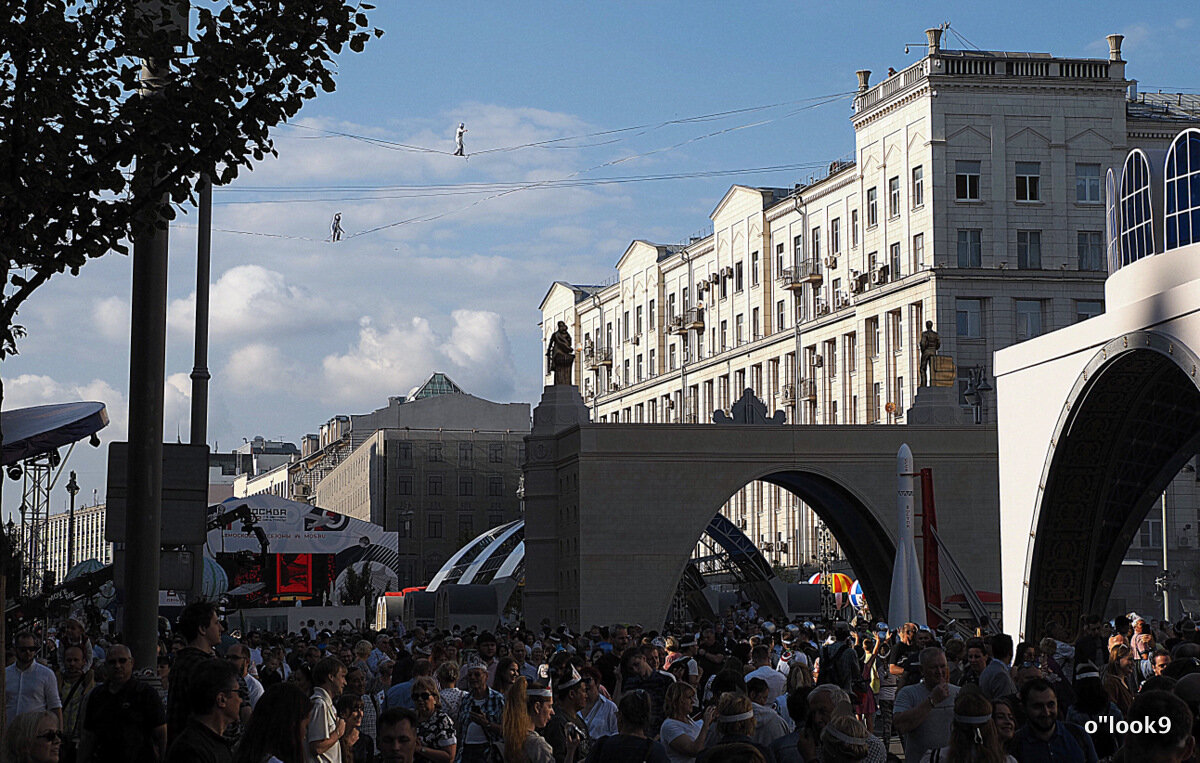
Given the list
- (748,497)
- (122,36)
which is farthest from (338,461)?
(122,36)

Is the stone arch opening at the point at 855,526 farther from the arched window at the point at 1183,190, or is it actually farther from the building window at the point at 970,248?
the building window at the point at 970,248

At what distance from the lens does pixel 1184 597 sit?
6425 cm

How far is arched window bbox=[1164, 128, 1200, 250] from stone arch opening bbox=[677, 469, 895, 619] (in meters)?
20.5

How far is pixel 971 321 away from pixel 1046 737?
194ft

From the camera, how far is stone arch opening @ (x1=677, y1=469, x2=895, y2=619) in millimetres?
44062

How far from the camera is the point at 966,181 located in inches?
2621

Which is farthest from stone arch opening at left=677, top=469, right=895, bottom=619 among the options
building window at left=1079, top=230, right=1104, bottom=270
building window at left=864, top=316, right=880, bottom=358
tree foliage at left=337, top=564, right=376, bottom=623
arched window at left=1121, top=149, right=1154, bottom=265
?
tree foliage at left=337, top=564, right=376, bottom=623

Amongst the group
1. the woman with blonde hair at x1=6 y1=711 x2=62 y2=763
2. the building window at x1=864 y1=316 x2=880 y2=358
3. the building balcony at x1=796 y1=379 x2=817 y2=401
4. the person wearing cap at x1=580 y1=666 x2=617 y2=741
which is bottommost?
the person wearing cap at x1=580 y1=666 x2=617 y2=741

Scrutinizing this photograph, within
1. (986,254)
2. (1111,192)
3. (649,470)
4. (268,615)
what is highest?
(986,254)

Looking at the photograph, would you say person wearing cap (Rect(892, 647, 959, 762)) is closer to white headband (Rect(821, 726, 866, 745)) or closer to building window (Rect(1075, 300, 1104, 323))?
white headband (Rect(821, 726, 866, 745))

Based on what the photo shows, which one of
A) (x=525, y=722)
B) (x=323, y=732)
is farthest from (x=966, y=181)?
(x=323, y=732)

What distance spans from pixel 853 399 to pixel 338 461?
270ft

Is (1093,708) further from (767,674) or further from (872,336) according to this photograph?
(872,336)

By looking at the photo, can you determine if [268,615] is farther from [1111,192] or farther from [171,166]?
[171,166]
